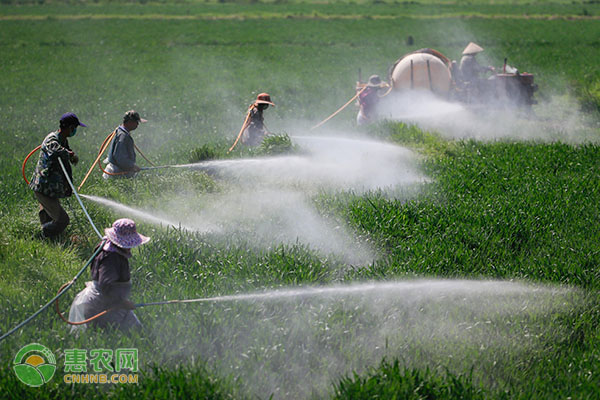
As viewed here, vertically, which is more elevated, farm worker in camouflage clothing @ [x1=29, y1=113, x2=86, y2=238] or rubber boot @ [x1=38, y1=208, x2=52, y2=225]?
farm worker in camouflage clothing @ [x1=29, y1=113, x2=86, y2=238]

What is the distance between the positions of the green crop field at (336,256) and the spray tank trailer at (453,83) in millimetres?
652

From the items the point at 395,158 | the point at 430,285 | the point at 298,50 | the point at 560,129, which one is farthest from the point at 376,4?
the point at 430,285

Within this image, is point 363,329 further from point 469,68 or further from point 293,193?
point 469,68

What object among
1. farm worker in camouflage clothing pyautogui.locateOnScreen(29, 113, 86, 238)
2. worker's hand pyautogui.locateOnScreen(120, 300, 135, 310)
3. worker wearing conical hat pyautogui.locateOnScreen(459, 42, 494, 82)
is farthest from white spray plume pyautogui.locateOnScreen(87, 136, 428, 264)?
worker wearing conical hat pyautogui.locateOnScreen(459, 42, 494, 82)

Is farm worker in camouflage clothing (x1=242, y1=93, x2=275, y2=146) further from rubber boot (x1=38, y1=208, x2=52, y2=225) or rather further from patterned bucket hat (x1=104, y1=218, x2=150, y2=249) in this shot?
patterned bucket hat (x1=104, y1=218, x2=150, y2=249)

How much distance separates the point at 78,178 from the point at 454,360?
6.83 metres

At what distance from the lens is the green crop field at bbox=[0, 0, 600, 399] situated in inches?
187

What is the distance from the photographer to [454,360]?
4969 mm

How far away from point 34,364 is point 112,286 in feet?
2.73

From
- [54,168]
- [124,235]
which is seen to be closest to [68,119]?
[54,168]

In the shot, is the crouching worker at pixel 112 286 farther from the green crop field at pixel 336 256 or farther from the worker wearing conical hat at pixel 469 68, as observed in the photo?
the worker wearing conical hat at pixel 469 68

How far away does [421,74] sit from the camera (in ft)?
49.1

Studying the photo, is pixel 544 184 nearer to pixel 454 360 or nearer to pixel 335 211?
pixel 335 211

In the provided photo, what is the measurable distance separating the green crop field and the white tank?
4.50 ft
